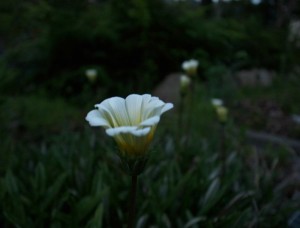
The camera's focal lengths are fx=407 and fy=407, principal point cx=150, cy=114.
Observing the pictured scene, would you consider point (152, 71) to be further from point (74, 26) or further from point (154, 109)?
point (154, 109)

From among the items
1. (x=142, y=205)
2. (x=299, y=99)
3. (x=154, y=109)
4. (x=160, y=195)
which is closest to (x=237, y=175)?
(x=160, y=195)

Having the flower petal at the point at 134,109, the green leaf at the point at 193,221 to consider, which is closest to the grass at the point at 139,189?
the green leaf at the point at 193,221

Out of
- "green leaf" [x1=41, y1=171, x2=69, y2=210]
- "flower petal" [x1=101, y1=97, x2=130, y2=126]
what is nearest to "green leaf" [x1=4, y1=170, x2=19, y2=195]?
"green leaf" [x1=41, y1=171, x2=69, y2=210]

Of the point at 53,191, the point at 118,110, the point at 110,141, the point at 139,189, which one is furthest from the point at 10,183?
the point at 118,110

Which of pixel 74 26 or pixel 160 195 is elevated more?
pixel 74 26

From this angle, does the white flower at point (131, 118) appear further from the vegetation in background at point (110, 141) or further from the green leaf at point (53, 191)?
the green leaf at point (53, 191)

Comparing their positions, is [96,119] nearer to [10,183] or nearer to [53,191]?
[53,191]

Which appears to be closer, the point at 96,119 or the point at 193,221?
the point at 96,119
